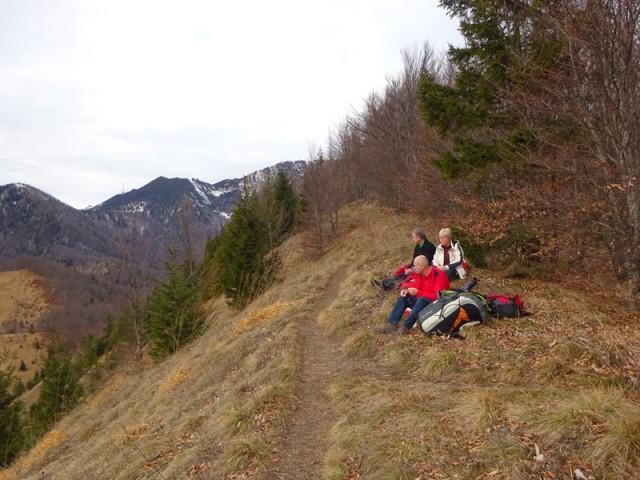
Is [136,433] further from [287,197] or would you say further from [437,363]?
[287,197]

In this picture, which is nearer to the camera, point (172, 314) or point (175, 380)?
point (175, 380)

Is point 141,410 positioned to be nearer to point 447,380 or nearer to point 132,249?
point 447,380

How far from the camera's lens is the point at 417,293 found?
7.17 metres

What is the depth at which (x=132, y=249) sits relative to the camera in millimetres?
17609

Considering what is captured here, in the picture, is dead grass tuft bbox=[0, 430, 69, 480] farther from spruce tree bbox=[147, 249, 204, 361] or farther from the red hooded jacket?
the red hooded jacket

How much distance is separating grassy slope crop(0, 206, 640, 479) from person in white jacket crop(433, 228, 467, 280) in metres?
0.75

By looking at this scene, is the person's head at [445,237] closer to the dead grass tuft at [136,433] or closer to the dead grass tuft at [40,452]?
the dead grass tuft at [136,433]

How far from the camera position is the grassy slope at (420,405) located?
3.22 metres

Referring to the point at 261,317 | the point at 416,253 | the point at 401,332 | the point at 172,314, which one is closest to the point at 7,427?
the point at 172,314

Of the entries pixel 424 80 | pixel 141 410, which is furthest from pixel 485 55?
pixel 141 410

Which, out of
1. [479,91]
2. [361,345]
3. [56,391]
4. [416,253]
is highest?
[479,91]

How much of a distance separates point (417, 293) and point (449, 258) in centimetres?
216

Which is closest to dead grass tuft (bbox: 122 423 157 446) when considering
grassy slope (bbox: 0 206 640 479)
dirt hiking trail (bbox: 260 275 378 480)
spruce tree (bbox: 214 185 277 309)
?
grassy slope (bbox: 0 206 640 479)

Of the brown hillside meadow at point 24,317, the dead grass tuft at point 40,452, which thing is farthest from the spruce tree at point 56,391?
the brown hillside meadow at point 24,317
